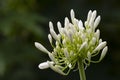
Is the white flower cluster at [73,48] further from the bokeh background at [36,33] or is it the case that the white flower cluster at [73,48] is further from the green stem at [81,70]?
the bokeh background at [36,33]

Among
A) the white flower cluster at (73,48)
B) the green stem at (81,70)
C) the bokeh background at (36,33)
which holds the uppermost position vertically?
the bokeh background at (36,33)

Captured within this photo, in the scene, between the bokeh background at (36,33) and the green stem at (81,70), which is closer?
the green stem at (81,70)

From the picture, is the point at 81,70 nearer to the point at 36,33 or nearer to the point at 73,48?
the point at 73,48

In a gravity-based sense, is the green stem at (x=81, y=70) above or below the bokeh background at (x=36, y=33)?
below

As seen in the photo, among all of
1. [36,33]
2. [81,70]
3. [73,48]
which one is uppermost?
[36,33]

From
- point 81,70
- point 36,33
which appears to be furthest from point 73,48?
point 36,33

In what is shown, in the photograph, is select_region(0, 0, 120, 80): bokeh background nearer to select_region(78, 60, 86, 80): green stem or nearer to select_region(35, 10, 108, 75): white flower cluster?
select_region(35, 10, 108, 75): white flower cluster

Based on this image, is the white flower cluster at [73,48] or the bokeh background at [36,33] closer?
the white flower cluster at [73,48]

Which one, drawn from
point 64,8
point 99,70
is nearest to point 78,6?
point 64,8

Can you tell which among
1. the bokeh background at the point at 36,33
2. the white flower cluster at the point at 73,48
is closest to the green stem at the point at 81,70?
the white flower cluster at the point at 73,48
